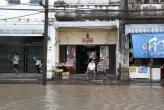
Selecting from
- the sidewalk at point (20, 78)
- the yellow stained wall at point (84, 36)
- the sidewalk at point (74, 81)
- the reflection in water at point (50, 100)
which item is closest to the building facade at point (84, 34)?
the yellow stained wall at point (84, 36)

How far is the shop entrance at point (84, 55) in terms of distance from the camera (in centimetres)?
3756

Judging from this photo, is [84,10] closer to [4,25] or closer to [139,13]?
[139,13]

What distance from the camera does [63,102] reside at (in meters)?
20.8

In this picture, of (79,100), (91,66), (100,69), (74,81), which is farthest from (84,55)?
(79,100)

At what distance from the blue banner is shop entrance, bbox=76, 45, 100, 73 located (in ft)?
13.9

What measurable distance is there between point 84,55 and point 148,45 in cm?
607

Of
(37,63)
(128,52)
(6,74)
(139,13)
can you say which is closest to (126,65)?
(128,52)

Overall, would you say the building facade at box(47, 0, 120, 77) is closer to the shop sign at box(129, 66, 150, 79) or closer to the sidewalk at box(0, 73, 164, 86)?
the shop sign at box(129, 66, 150, 79)

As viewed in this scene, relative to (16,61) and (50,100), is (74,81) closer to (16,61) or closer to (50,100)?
(16,61)

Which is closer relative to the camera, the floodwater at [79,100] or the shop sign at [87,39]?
the floodwater at [79,100]

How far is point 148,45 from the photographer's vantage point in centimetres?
3425

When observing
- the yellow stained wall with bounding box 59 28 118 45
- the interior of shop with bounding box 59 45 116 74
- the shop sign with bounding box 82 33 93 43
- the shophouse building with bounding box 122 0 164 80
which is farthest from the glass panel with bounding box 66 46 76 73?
the shophouse building with bounding box 122 0 164 80

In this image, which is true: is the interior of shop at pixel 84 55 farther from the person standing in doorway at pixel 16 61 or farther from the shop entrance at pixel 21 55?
the person standing in doorway at pixel 16 61

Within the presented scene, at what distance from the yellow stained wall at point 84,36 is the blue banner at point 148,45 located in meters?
2.69
